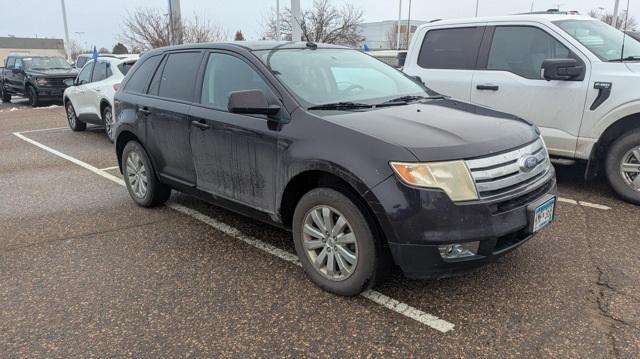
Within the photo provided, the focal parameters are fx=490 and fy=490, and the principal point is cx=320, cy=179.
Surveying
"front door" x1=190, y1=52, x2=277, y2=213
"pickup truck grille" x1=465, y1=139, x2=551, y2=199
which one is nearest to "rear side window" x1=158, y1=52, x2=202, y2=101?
"front door" x1=190, y1=52, x2=277, y2=213

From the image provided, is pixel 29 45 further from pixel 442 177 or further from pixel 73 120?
pixel 442 177

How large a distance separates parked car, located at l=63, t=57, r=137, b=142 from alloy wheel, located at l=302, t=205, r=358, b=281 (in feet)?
21.5

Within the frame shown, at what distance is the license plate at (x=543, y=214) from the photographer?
3008 mm

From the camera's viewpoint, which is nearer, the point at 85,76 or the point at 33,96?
the point at 85,76

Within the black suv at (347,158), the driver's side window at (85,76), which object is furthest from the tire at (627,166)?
the driver's side window at (85,76)

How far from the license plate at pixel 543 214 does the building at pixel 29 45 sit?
92.4 meters

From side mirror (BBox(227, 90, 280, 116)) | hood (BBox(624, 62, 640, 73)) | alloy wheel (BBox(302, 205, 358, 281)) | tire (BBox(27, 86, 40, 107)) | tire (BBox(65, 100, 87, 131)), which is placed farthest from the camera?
tire (BBox(27, 86, 40, 107))

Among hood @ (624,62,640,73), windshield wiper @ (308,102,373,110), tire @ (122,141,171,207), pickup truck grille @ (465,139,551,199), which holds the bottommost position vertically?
tire @ (122,141,171,207)

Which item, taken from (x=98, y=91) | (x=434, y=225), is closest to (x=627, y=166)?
(x=434, y=225)

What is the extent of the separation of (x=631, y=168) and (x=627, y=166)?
0.04m

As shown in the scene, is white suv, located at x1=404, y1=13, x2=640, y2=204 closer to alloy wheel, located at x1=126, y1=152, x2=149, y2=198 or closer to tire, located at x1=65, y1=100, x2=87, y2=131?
alloy wheel, located at x1=126, y1=152, x2=149, y2=198

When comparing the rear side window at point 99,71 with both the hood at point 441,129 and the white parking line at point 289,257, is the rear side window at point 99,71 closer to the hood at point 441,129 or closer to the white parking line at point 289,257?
the white parking line at point 289,257

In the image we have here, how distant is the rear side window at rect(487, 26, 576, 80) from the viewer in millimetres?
5293

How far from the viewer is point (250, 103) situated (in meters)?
3.32
